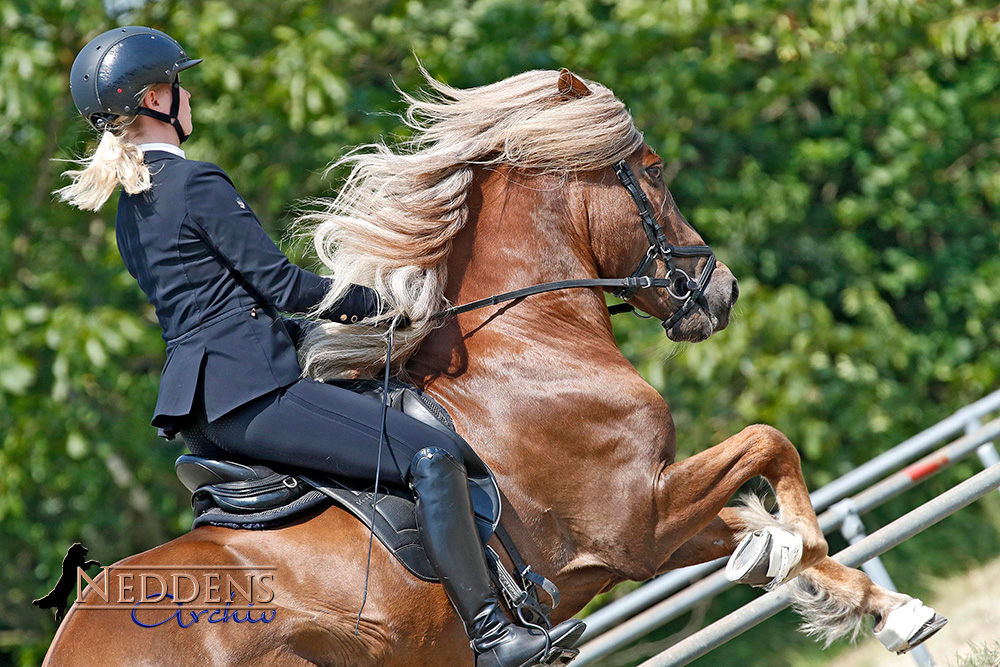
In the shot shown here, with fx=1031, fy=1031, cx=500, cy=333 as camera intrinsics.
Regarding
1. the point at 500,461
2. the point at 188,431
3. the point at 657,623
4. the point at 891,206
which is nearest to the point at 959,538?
the point at 891,206

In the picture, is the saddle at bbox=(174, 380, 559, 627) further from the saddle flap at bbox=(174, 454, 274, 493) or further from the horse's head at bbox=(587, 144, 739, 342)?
the horse's head at bbox=(587, 144, 739, 342)

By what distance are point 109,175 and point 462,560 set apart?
154cm

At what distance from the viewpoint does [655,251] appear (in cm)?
379

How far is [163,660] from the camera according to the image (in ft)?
9.14

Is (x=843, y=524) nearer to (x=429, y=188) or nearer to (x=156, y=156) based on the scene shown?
(x=429, y=188)

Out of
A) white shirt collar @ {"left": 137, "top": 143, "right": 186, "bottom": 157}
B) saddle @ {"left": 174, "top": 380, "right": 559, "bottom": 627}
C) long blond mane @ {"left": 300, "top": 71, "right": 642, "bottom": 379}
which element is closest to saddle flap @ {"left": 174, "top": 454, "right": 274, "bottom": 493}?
saddle @ {"left": 174, "top": 380, "right": 559, "bottom": 627}

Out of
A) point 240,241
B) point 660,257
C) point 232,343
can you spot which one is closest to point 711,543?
point 660,257

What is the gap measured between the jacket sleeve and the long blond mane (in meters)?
0.22

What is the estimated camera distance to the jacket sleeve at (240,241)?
3037mm

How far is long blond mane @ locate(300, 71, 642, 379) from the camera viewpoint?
3.49m

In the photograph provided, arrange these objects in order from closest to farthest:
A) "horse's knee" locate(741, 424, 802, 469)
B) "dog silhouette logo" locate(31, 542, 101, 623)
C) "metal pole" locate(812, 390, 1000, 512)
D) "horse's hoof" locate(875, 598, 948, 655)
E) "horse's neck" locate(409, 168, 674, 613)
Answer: "dog silhouette logo" locate(31, 542, 101, 623)
"horse's neck" locate(409, 168, 674, 613)
"horse's knee" locate(741, 424, 802, 469)
"horse's hoof" locate(875, 598, 948, 655)
"metal pole" locate(812, 390, 1000, 512)

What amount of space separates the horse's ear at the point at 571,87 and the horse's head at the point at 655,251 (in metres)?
0.30
